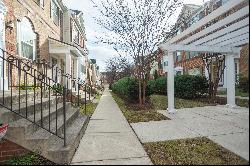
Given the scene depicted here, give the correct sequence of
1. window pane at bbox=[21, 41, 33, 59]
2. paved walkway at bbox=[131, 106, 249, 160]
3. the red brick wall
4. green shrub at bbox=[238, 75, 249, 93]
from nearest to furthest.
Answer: green shrub at bbox=[238, 75, 249, 93] < the red brick wall < paved walkway at bbox=[131, 106, 249, 160] < window pane at bbox=[21, 41, 33, 59]

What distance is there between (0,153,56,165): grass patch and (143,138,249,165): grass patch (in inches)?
74.4

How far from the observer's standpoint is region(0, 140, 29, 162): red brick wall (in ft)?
15.6

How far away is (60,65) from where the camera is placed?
18.6 m

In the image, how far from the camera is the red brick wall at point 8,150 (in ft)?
15.6

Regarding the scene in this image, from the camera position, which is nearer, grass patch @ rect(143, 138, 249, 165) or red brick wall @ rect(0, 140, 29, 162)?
grass patch @ rect(143, 138, 249, 165)

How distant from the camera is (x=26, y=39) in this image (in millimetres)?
11734

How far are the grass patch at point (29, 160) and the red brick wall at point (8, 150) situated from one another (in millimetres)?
97

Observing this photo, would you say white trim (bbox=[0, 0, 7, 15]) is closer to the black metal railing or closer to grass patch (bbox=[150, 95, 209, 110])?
the black metal railing

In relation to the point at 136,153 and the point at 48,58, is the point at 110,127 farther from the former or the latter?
the point at 48,58

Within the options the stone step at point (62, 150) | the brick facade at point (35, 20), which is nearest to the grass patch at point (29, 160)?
the stone step at point (62, 150)

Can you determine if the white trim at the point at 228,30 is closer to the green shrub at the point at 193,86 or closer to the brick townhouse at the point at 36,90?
→ the brick townhouse at the point at 36,90

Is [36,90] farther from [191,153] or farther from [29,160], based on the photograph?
[191,153]

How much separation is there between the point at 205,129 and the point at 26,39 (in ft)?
29.6

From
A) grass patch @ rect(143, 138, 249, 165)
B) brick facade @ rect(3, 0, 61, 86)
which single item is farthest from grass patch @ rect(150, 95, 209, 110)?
brick facade @ rect(3, 0, 61, 86)
